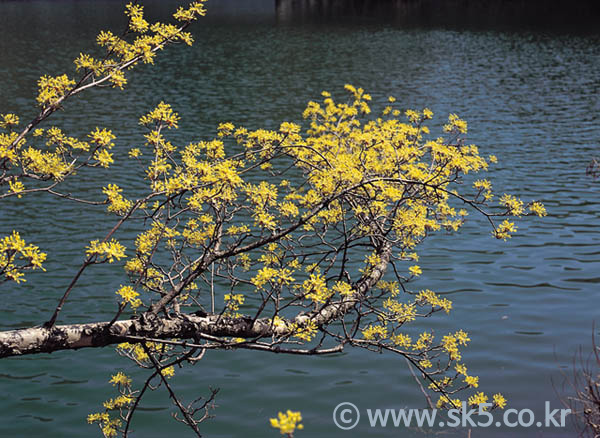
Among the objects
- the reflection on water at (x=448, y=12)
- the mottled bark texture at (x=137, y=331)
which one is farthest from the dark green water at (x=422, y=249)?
the reflection on water at (x=448, y=12)

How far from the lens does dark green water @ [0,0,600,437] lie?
8.28m

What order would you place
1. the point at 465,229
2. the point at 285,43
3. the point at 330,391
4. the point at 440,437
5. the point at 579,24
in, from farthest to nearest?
1. the point at 579,24
2. the point at 285,43
3. the point at 465,229
4. the point at 330,391
5. the point at 440,437

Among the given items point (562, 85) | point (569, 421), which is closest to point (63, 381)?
point (569, 421)

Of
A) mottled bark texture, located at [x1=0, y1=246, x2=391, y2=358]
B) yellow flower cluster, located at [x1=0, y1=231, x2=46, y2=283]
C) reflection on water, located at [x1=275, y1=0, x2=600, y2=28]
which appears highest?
reflection on water, located at [x1=275, y1=0, x2=600, y2=28]

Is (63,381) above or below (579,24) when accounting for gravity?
below

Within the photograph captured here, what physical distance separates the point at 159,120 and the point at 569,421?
585 centimetres

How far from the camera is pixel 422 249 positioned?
13.5 metres

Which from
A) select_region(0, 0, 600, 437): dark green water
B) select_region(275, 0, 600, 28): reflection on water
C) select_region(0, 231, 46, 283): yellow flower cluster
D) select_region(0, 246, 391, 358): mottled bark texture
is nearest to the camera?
select_region(0, 231, 46, 283): yellow flower cluster

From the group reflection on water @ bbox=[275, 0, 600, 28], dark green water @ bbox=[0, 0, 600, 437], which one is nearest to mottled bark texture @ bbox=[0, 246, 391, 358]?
dark green water @ bbox=[0, 0, 600, 437]

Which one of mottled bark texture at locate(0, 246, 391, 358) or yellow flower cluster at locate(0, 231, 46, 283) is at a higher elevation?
yellow flower cluster at locate(0, 231, 46, 283)

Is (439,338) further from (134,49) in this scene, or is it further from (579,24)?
(579,24)

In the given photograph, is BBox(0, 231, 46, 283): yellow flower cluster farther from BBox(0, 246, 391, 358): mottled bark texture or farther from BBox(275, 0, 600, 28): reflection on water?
BBox(275, 0, 600, 28): reflection on water

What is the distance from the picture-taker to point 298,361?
9281 millimetres

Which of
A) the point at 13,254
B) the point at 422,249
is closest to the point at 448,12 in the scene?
the point at 422,249
